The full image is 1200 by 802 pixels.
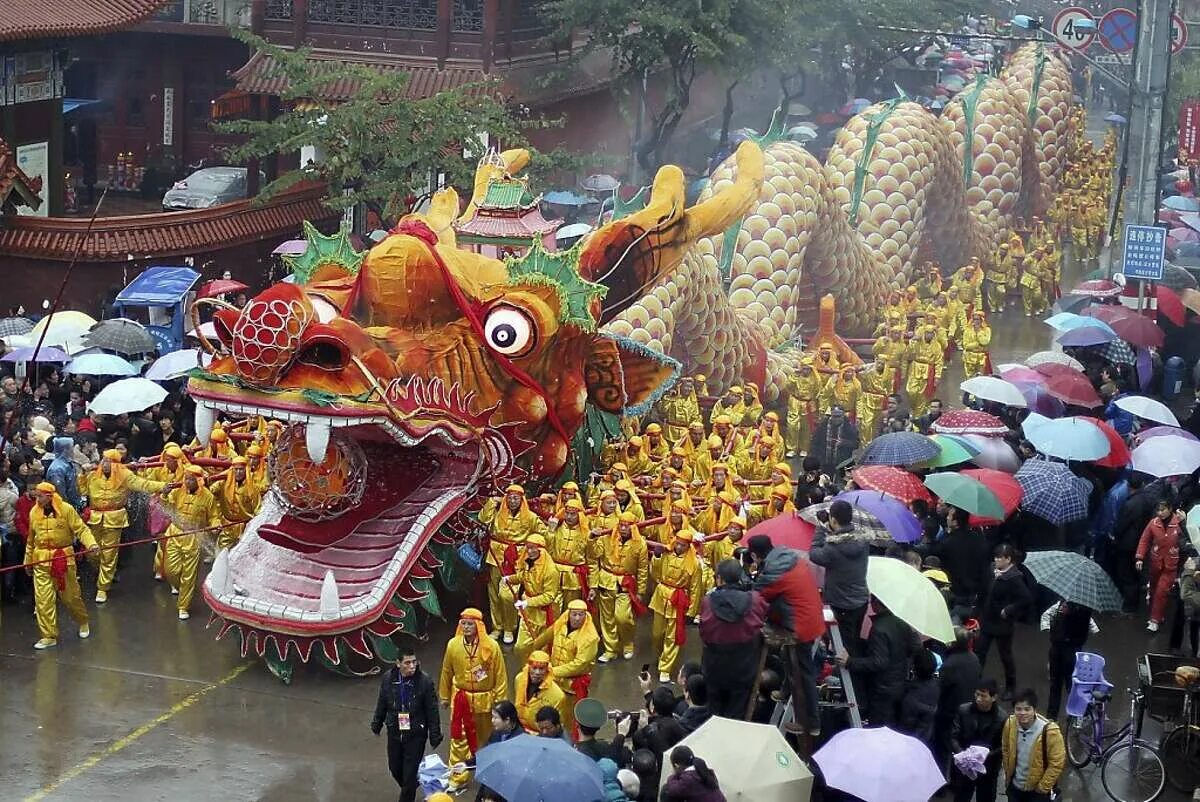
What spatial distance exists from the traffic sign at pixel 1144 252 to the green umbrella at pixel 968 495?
6856mm

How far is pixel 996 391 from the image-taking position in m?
17.0

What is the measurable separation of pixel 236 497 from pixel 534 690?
14.4 ft

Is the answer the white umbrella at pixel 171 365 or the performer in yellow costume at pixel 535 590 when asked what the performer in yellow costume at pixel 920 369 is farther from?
the performer in yellow costume at pixel 535 590

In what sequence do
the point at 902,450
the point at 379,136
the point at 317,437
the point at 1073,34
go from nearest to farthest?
the point at 317,437 → the point at 902,450 → the point at 1073,34 → the point at 379,136

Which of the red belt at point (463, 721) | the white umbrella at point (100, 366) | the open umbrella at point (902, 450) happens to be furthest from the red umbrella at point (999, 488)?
the white umbrella at point (100, 366)

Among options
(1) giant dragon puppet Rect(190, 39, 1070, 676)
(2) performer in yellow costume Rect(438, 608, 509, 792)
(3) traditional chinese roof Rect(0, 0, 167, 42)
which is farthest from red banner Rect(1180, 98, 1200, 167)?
(2) performer in yellow costume Rect(438, 608, 509, 792)

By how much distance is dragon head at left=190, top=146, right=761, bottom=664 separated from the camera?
1270 cm

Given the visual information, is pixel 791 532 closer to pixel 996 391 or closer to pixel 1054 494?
pixel 1054 494

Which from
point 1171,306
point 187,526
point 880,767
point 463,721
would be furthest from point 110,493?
point 1171,306

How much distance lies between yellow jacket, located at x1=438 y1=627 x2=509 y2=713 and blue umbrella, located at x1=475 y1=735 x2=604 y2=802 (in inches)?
85.2

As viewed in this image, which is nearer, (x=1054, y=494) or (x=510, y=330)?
(x=510, y=330)

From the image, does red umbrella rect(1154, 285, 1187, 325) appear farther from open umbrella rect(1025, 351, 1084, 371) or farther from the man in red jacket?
the man in red jacket

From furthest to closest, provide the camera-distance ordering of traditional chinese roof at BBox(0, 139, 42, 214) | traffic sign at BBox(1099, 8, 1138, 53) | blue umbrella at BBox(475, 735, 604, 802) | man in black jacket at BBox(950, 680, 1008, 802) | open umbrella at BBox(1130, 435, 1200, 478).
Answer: traffic sign at BBox(1099, 8, 1138, 53) < traditional chinese roof at BBox(0, 139, 42, 214) < open umbrella at BBox(1130, 435, 1200, 478) < man in black jacket at BBox(950, 680, 1008, 802) < blue umbrella at BBox(475, 735, 604, 802)

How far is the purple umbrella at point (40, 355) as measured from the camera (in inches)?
714
